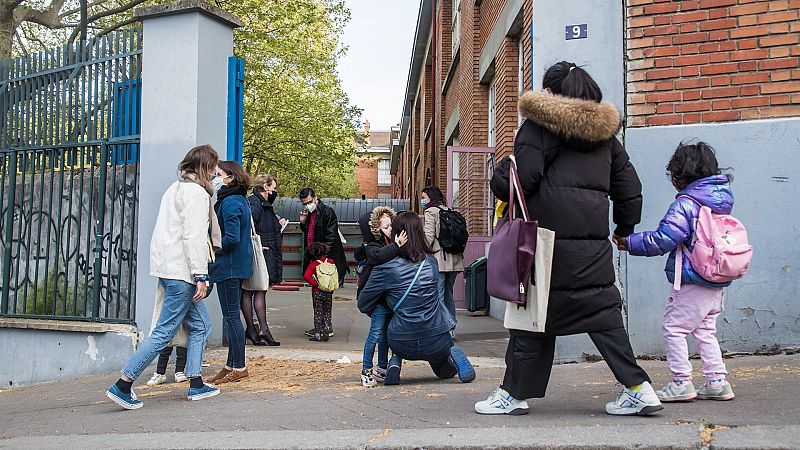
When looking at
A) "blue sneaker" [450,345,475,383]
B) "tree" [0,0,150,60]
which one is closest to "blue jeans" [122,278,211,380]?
"blue sneaker" [450,345,475,383]

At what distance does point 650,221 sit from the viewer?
7055mm

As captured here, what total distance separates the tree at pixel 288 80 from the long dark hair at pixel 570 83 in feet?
55.5

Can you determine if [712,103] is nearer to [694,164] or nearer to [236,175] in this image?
[694,164]

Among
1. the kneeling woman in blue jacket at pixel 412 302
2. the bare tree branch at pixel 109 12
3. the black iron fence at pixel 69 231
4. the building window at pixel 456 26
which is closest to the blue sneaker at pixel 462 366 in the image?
the kneeling woman in blue jacket at pixel 412 302

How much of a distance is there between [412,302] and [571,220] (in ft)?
6.31

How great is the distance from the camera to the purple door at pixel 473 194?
520 inches

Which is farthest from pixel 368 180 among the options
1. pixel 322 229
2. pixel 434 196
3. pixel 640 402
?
pixel 640 402

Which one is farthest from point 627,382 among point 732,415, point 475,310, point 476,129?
point 476,129

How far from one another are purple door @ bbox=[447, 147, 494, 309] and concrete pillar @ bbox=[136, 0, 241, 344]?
5.46 metres

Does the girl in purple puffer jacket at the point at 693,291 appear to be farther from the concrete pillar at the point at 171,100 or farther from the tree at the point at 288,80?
the tree at the point at 288,80

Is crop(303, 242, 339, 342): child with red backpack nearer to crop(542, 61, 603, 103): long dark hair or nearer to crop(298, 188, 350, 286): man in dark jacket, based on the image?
crop(298, 188, 350, 286): man in dark jacket

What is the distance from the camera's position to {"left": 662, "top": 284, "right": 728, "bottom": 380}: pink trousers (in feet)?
16.4

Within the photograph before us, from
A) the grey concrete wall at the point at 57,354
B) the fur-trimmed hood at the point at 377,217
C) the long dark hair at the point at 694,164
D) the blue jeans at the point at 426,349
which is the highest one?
the long dark hair at the point at 694,164

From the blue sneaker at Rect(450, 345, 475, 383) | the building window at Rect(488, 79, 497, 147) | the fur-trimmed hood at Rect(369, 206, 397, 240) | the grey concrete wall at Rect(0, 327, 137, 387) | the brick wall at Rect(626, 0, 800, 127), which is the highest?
the building window at Rect(488, 79, 497, 147)
